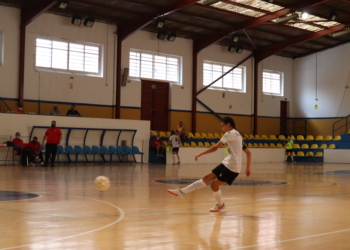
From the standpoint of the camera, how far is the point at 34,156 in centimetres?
2200

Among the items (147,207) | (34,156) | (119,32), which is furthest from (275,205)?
(119,32)

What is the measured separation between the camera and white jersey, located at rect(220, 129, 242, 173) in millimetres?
7770

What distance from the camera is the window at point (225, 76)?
33219 millimetres

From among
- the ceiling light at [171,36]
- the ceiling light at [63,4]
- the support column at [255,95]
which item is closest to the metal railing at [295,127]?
the support column at [255,95]

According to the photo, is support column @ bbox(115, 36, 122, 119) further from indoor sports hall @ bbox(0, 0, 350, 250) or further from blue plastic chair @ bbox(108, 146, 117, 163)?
blue plastic chair @ bbox(108, 146, 117, 163)

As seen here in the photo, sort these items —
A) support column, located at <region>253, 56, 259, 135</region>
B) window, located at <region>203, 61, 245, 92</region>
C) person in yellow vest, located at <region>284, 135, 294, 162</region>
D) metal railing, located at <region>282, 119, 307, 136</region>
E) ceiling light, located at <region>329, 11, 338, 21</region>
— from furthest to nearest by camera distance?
metal railing, located at <region>282, 119, 307, 136</region>
support column, located at <region>253, 56, 259, 135</region>
person in yellow vest, located at <region>284, 135, 294, 162</region>
window, located at <region>203, 61, 245, 92</region>
ceiling light, located at <region>329, 11, 338, 21</region>

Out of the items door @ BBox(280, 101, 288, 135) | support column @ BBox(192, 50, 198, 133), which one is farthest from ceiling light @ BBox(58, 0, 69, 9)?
door @ BBox(280, 101, 288, 135)

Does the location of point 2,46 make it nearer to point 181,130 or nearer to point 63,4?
point 63,4

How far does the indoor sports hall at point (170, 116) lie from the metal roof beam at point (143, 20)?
8cm

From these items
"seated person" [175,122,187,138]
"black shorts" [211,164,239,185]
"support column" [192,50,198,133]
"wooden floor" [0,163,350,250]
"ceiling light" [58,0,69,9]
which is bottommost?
"wooden floor" [0,163,350,250]

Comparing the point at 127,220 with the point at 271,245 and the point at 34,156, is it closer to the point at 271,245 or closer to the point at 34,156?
the point at 271,245

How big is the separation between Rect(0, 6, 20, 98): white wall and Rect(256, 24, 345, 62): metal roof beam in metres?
17.7

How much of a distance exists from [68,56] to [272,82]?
17.0 m

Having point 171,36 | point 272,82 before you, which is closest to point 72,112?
point 171,36
